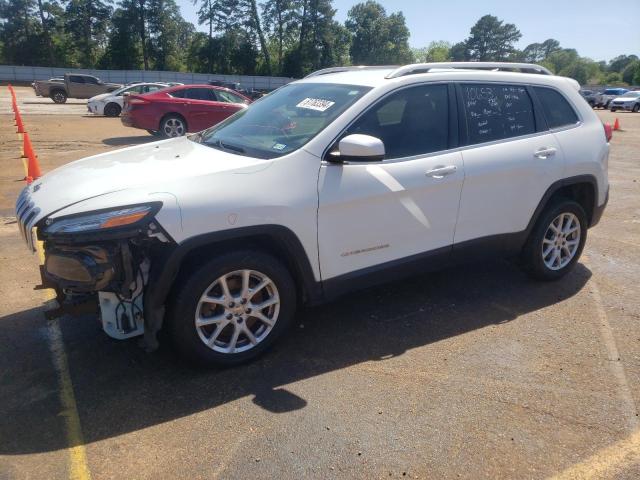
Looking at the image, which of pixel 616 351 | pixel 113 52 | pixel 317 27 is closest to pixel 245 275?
pixel 616 351

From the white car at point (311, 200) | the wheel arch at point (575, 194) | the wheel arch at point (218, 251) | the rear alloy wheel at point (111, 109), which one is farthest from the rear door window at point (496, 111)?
the rear alloy wheel at point (111, 109)

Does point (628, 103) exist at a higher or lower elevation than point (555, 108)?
lower

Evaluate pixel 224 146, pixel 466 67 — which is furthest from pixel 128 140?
pixel 466 67

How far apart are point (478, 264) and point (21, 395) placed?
162 inches

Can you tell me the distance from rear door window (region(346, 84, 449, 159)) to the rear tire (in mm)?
33340

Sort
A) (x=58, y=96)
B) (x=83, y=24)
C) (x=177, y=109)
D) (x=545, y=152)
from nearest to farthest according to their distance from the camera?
(x=545, y=152)
(x=177, y=109)
(x=58, y=96)
(x=83, y=24)

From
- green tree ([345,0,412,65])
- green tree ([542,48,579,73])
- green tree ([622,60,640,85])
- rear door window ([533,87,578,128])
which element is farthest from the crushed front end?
green tree ([542,48,579,73])

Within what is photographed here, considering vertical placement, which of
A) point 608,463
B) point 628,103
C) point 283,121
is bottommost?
point 608,463

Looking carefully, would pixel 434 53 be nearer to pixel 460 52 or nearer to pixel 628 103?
pixel 460 52

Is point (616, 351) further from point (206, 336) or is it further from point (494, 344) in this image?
point (206, 336)

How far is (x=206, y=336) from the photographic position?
3.26 metres

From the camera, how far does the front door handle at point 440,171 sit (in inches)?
149

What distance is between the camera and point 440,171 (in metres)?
3.82

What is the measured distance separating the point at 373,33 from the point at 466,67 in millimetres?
91484
